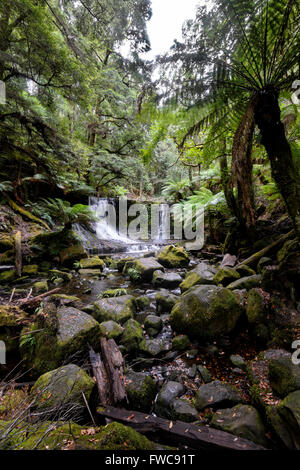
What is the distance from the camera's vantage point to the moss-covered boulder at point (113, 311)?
2.79 m

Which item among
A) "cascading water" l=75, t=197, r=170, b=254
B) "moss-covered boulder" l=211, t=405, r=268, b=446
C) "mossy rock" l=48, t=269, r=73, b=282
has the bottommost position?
"moss-covered boulder" l=211, t=405, r=268, b=446

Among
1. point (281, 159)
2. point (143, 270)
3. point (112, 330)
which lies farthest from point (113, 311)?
point (281, 159)

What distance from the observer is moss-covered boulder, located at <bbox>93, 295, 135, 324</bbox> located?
279 cm

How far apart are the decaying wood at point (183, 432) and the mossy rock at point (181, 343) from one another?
1025 millimetres

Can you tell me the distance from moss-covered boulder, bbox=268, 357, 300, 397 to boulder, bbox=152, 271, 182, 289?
282cm

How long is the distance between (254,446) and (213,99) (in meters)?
3.15

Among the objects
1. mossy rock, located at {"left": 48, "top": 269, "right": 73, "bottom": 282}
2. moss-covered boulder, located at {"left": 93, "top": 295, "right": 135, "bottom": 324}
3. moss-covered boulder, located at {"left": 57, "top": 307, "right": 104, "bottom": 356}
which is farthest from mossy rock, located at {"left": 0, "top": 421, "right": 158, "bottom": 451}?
mossy rock, located at {"left": 48, "top": 269, "right": 73, "bottom": 282}

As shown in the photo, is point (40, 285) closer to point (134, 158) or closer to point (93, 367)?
point (93, 367)

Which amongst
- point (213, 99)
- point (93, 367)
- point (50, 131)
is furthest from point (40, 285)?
point (213, 99)

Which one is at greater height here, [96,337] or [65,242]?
[65,242]

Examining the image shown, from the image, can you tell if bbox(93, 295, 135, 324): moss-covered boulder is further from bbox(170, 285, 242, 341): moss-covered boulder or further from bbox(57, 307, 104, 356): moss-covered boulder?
bbox(170, 285, 242, 341): moss-covered boulder

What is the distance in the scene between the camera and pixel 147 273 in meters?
4.75

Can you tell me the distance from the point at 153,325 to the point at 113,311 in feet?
2.02

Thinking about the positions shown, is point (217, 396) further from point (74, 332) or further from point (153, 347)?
point (74, 332)
